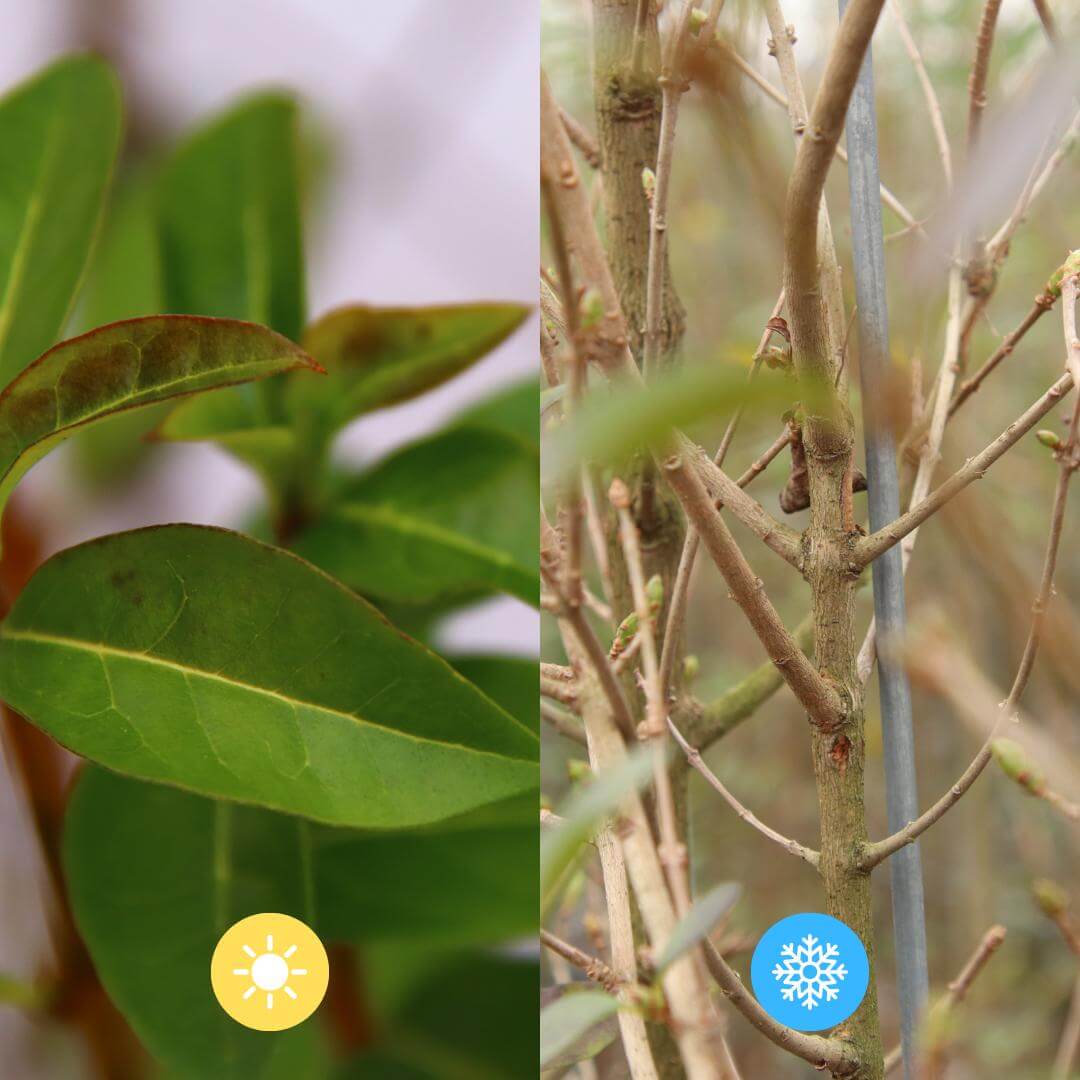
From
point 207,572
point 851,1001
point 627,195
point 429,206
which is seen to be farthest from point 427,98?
point 851,1001

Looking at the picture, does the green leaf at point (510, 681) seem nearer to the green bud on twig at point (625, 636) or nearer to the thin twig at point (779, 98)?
the green bud on twig at point (625, 636)

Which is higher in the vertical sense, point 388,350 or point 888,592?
point 388,350

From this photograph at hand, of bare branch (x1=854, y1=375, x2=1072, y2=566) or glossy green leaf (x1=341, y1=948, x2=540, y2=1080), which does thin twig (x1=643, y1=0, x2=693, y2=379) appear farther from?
glossy green leaf (x1=341, y1=948, x2=540, y2=1080)

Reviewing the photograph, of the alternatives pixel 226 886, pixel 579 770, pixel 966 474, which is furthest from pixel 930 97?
pixel 226 886

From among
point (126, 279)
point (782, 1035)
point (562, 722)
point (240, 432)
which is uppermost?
point (126, 279)

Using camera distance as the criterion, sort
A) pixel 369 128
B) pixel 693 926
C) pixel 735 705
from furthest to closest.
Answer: pixel 369 128
pixel 735 705
pixel 693 926

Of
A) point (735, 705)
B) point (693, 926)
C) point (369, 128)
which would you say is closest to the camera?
point (693, 926)

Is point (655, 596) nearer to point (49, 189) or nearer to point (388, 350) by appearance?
point (388, 350)

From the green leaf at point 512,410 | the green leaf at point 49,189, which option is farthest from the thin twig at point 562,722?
the green leaf at point 49,189
